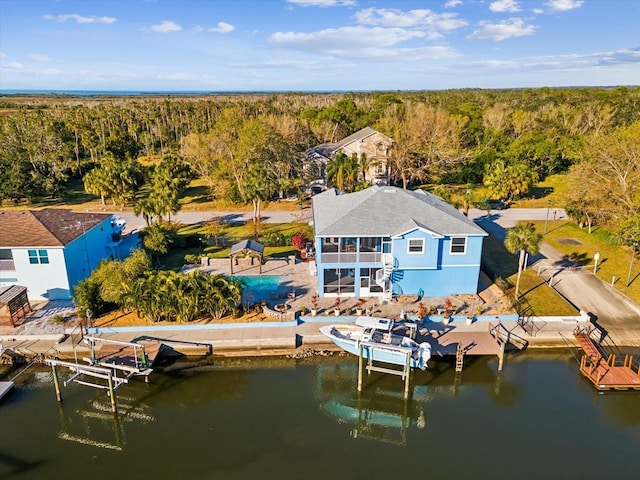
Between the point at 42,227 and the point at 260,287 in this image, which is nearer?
the point at 42,227

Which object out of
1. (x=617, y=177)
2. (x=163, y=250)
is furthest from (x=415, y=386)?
(x=617, y=177)

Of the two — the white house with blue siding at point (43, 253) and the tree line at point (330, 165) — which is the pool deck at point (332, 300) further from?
the tree line at point (330, 165)

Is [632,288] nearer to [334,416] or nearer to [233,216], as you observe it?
[334,416]

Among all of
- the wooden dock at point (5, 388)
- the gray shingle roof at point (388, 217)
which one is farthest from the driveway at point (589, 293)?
the wooden dock at point (5, 388)

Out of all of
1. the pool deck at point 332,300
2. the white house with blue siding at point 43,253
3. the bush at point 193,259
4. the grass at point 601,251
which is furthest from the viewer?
the bush at point 193,259

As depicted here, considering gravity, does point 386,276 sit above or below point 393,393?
above

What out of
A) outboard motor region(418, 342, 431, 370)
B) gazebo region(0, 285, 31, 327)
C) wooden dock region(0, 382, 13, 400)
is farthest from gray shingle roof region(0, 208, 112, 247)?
outboard motor region(418, 342, 431, 370)

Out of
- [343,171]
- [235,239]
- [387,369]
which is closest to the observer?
[387,369]

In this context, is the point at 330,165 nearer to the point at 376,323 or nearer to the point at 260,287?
the point at 260,287

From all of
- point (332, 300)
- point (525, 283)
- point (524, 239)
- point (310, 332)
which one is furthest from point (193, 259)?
point (525, 283)
